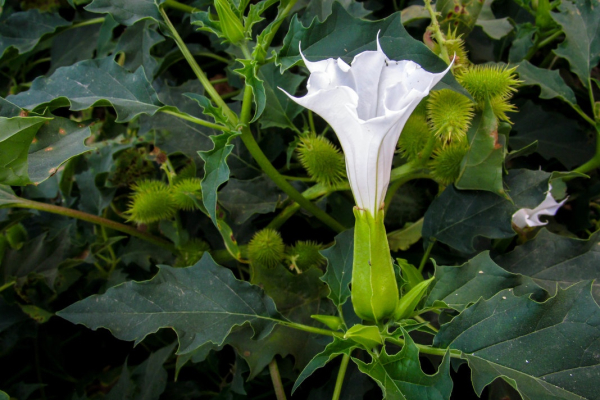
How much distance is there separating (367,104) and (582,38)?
65 cm

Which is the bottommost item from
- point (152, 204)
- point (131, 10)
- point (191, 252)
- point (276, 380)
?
point (276, 380)

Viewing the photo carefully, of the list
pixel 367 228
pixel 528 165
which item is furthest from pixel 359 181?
pixel 528 165

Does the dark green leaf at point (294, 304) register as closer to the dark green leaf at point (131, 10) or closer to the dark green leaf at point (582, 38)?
the dark green leaf at point (131, 10)

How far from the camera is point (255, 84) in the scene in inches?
29.2

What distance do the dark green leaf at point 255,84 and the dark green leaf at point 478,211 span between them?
0.39 m

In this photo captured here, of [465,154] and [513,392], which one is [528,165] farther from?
[513,392]

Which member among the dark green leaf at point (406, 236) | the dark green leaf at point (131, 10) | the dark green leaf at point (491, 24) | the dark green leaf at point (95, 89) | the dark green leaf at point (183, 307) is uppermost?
the dark green leaf at point (131, 10)

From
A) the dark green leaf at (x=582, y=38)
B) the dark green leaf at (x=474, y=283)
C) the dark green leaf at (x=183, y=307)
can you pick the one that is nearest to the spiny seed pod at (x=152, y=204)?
the dark green leaf at (x=183, y=307)

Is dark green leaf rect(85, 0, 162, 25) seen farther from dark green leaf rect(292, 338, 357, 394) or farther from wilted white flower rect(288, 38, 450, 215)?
dark green leaf rect(292, 338, 357, 394)

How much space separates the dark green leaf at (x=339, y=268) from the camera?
0.80 meters

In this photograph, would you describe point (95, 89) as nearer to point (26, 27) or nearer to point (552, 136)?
point (26, 27)

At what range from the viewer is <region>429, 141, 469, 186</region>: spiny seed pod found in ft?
2.72

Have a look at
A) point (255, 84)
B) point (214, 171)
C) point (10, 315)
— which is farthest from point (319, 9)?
point (10, 315)

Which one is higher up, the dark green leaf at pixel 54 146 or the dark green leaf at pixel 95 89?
the dark green leaf at pixel 95 89
